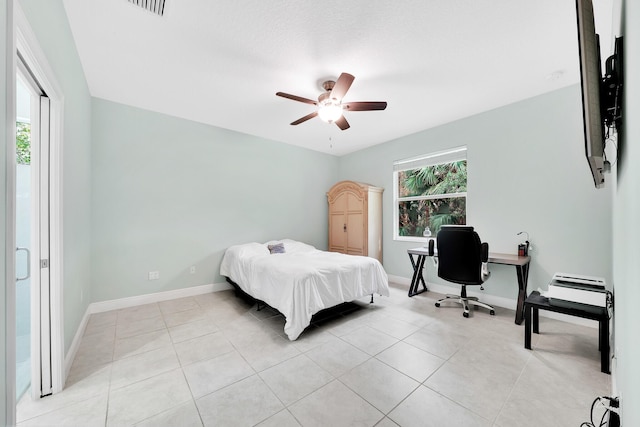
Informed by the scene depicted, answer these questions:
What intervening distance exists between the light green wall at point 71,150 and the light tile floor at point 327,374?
0.49m

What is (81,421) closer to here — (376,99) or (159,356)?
(159,356)

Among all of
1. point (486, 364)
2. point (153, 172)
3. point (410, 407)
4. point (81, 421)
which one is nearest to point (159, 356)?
point (81, 421)

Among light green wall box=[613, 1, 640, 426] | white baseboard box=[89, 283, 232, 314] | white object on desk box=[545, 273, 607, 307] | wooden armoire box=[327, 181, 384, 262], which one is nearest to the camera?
light green wall box=[613, 1, 640, 426]

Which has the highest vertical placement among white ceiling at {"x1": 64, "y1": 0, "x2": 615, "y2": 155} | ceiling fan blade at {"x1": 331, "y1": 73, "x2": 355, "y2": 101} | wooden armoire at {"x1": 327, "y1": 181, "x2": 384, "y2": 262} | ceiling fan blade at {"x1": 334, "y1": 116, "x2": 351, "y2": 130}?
white ceiling at {"x1": 64, "y1": 0, "x2": 615, "y2": 155}

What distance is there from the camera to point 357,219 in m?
4.68

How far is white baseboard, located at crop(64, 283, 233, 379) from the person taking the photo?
214 centimetres

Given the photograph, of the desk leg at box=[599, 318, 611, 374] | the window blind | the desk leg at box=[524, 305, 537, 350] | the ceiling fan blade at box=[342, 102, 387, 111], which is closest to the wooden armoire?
the window blind

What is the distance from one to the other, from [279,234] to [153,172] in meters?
2.26

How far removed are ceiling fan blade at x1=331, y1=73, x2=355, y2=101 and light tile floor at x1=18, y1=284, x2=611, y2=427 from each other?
2429 mm

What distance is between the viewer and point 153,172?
3.51m

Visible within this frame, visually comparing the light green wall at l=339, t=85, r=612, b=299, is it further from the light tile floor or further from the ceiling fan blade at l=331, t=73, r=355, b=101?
the ceiling fan blade at l=331, t=73, r=355, b=101

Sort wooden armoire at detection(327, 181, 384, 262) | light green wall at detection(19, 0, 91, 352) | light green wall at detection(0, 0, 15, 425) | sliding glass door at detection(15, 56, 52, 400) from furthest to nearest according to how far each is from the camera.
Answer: wooden armoire at detection(327, 181, 384, 262) → sliding glass door at detection(15, 56, 52, 400) → light green wall at detection(19, 0, 91, 352) → light green wall at detection(0, 0, 15, 425)

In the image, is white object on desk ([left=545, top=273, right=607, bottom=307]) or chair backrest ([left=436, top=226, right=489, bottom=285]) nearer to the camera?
white object on desk ([left=545, top=273, right=607, bottom=307])

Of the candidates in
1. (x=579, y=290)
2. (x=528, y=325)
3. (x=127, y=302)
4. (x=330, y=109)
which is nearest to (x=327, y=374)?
(x=528, y=325)
